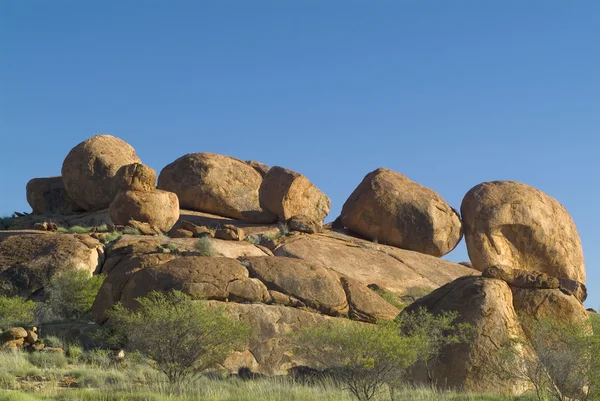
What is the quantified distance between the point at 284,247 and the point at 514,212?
12046 mm

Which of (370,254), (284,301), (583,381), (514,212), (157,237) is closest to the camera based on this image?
(583,381)

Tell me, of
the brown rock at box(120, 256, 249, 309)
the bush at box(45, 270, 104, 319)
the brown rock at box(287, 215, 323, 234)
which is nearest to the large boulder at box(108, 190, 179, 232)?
the brown rock at box(287, 215, 323, 234)

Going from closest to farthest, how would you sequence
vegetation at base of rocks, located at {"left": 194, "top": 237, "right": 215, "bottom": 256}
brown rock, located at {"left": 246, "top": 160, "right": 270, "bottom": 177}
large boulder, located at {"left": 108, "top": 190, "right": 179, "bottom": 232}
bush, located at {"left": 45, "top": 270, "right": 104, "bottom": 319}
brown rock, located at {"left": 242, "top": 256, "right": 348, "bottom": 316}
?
1. brown rock, located at {"left": 242, "top": 256, "right": 348, "bottom": 316}
2. bush, located at {"left": 45, "top": 270, "right": 104, "bottom": 319}
3. vegetation at base of rocks, located at {"left": 194, "top": 237, "right": 215, "bottom": 256}
4. large boulder, located at {"left": 108, "top": 190, "right": 179, "bottom": 232}
5. brown rock, located at {"left": 246, "top": 160, "right": 270, "bottom": 177}

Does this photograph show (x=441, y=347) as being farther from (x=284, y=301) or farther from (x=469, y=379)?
(x=284, y=301)

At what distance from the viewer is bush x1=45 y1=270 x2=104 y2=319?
83.1 ft

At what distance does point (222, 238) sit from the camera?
101 ft

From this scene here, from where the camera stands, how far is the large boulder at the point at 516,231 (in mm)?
37188

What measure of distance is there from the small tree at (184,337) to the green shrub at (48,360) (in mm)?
2468

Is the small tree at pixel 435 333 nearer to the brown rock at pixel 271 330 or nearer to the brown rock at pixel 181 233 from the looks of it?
the brown rock at pixel 271 330

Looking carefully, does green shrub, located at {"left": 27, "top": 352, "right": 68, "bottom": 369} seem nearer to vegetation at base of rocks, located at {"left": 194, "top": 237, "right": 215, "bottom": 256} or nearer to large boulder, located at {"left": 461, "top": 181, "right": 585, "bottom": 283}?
vegetation at base of rocks, located at {"left": 194, "top": 237, "right": 215, "bottom": 256}

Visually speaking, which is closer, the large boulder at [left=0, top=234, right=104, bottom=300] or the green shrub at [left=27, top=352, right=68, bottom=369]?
the green shrub at [left=27, top=352, right=68, bottom=369]

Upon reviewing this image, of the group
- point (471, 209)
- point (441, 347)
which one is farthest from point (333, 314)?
point (471, 209)

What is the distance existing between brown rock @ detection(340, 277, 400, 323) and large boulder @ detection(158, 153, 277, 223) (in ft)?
47.0

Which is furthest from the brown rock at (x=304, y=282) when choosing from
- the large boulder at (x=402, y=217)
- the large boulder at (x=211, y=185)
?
the large boulder at (x=211, y=185)
